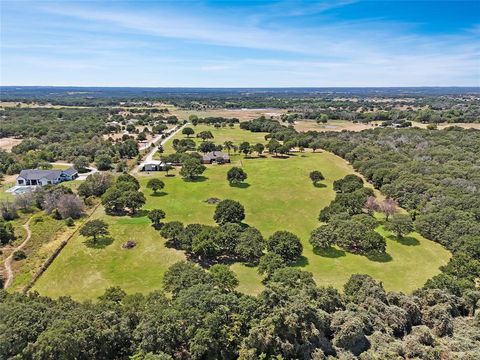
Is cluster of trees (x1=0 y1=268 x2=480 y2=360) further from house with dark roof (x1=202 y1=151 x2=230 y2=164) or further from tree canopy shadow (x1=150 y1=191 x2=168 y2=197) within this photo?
house with dark roof (x1=202 y1=151 x2=230 y2=164)

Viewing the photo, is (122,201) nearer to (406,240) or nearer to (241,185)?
(241,185)

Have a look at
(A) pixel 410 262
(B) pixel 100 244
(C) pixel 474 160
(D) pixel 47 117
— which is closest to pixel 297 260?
(A) pixel 410 262

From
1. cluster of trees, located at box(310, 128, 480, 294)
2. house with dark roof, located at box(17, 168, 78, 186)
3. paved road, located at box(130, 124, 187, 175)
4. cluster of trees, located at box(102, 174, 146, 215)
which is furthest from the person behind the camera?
paved road, located at box(130, 124, 187, 175)

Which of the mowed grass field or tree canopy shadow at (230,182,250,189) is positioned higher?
tree canopy shadow at (230,182,250,189)

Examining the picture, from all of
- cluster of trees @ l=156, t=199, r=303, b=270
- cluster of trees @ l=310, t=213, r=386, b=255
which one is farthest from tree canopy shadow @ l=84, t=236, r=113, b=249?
cluster of trees @ l=310, t=213, r=386, b=255

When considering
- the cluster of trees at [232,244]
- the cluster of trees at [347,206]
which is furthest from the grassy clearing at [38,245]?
the cluster of trees at [347,206]

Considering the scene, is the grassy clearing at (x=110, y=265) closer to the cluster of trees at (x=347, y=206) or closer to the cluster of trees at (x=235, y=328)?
the cluster of trees at (x=235, y=328)
